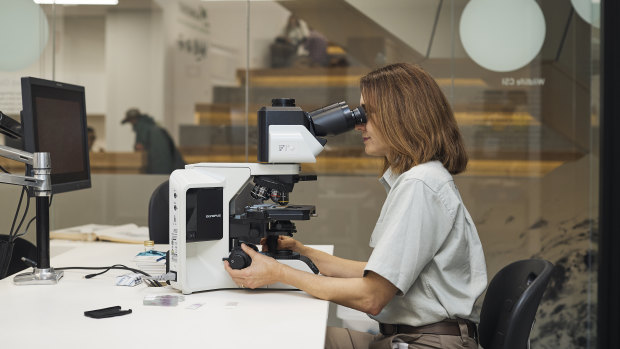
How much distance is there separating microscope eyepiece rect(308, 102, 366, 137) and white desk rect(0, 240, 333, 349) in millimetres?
471

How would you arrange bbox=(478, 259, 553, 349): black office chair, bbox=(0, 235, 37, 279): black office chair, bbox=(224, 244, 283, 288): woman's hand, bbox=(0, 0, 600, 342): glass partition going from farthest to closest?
bbox=(0, 0, 600, 342): glass partition
bbox=(0, 235, 37, 279): black office chair
bbox=(224, 244, 283, 288): woman's hand
bbox=(478, 259, 553, 349): black office chair

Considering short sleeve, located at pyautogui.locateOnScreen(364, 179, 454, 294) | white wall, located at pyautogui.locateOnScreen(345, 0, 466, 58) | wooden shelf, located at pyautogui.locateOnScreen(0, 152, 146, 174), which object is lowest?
short sleeve, located at pyautogui.locateOnScreen(364, 179, 454, 294)

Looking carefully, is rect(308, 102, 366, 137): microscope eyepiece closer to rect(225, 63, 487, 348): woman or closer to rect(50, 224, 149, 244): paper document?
rect(225, 63, 487, 348): woman

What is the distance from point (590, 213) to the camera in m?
3.76

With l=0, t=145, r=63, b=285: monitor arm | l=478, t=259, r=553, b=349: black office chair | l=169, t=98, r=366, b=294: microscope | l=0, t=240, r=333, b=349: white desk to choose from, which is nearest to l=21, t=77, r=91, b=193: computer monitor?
l=0, t=145, r=63, b=285: monitor arm

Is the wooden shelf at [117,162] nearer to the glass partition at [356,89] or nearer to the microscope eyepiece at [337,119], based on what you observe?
the glass partition at [356,89]

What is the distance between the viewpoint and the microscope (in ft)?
6.03

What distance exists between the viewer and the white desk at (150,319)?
1440 mm

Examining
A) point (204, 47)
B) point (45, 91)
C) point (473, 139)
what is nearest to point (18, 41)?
point (204, 47)

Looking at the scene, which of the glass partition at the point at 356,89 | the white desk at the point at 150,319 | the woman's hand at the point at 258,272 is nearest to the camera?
the white desk at the point at 150,319

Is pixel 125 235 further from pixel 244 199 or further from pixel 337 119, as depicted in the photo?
pixel 337 119

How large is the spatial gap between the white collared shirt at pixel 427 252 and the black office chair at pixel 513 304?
116 mm

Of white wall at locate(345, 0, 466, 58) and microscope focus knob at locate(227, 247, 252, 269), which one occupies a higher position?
white wall at locate(345, 0, 466, 58)

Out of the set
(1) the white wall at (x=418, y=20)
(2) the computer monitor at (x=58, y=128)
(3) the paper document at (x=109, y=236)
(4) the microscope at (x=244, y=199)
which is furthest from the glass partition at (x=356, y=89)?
(4) the microscope at (x=244, y=199)
